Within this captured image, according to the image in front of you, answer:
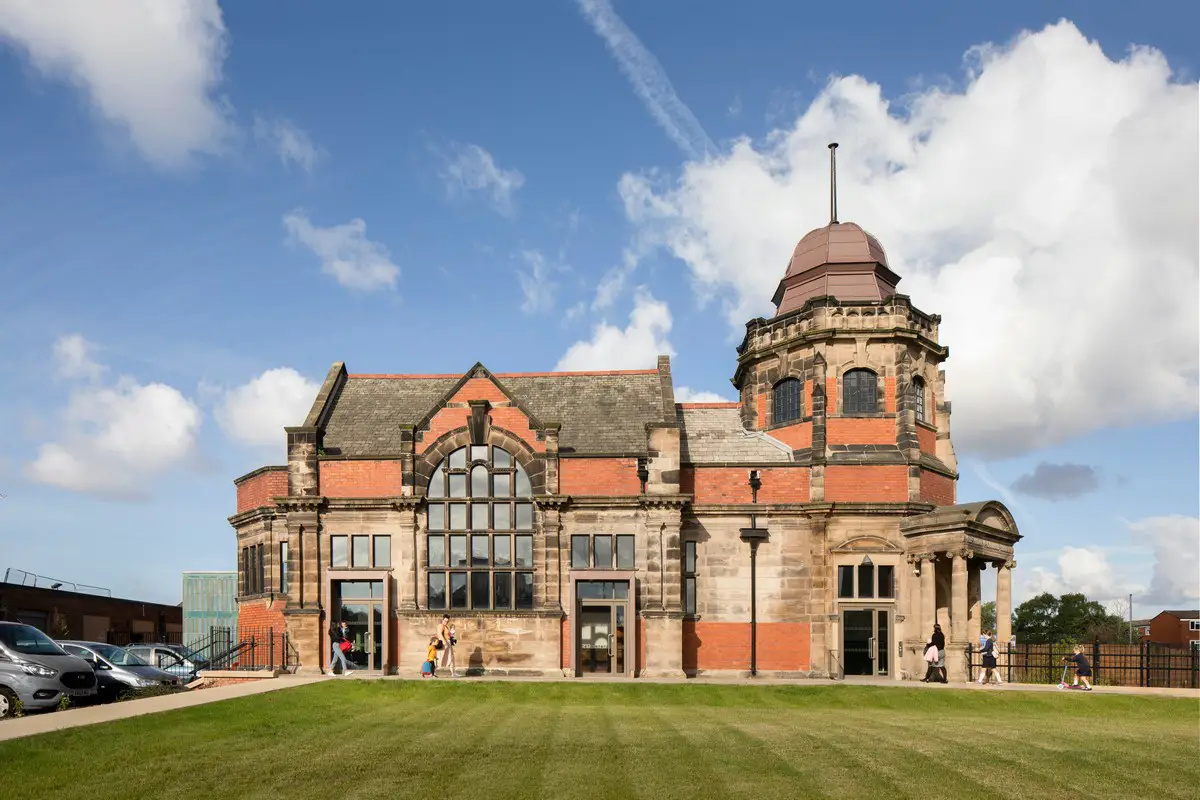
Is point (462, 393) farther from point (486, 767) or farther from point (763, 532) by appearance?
point (486, 767)

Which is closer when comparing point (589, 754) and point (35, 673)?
point (589, 754)

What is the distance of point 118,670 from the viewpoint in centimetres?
2459

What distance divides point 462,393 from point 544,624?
25.6 feet

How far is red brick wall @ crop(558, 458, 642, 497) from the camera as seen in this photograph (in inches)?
1204

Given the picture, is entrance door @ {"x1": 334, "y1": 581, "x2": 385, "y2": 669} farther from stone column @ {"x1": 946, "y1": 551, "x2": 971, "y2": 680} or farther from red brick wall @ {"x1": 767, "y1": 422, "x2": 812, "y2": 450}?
stone column @ {"x1": 946, "y1": 551, "x2": 971, "y2": 680}

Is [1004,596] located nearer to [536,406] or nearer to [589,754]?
[536,406]

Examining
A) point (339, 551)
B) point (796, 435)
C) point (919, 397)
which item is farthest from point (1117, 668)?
point (339, 551)

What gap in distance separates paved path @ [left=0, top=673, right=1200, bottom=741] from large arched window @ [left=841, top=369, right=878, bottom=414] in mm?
8901

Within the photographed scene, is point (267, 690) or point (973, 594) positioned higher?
point (973, 594)

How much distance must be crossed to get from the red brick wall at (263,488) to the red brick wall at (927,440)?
2140 cm

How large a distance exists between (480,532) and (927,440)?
51.3 ft

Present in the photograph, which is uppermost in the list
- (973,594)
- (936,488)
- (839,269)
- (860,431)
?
(839,269)

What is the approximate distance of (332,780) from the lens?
11.9m

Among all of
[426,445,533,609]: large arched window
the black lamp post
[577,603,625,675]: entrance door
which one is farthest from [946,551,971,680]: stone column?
[426,445,533,609]: large arched window
